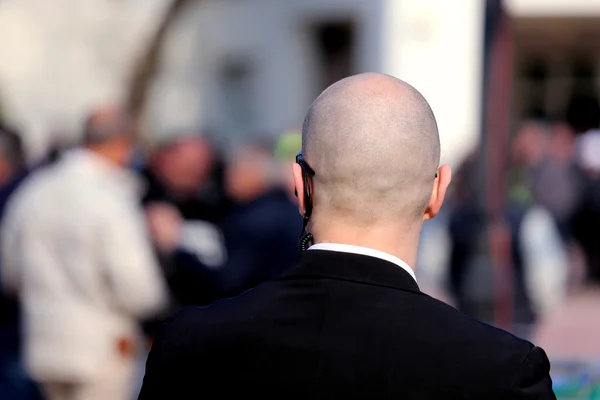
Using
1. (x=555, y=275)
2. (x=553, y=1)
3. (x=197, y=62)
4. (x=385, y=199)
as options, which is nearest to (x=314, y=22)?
(x=197, y=62)

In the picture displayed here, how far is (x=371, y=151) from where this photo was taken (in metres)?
2.35

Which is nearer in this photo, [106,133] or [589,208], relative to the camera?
[106,133]

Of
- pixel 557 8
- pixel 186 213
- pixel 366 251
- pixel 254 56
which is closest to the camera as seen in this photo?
pixel 366 251

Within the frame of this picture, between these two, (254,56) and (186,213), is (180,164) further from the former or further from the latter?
(254,56)

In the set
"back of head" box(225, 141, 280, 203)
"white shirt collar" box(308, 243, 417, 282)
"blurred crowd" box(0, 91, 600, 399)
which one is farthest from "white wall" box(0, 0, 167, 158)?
"white shirt collar" box(308, 243, 417, 282)

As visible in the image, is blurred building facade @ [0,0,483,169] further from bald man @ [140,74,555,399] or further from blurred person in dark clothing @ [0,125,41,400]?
bald man @ [140,74,555,399]

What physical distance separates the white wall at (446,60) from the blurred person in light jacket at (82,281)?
13.6 meters

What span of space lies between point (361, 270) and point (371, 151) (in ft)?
0.74

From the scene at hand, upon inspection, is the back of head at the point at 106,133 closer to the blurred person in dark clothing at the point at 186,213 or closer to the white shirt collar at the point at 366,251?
the blurred person in dark clothing at the point at 186,213

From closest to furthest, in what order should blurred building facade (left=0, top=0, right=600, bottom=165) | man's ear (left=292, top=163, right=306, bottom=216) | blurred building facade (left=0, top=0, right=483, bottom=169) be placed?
man's ear (left=292, top=163, right=306, bottom=216) < blurred building facade (left=0, top=0, right=600, bottom=165) < blurred building facade (left=0, top=0, right=483, bottom=169)

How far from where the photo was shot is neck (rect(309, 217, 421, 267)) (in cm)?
238

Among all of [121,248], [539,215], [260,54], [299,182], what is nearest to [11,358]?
[121,248]

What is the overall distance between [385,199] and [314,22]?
70.5 feet

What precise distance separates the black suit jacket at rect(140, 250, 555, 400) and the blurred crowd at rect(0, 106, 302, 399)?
3226 mm
